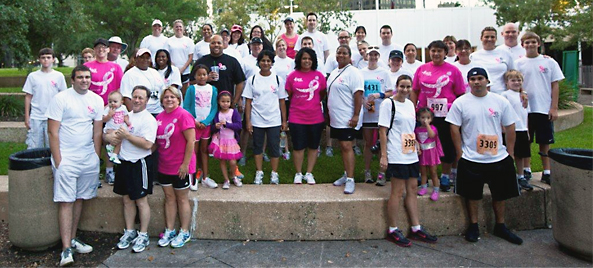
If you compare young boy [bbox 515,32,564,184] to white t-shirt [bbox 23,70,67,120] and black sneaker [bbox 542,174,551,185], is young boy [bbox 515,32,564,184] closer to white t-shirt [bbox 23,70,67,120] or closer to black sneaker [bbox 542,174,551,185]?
black sneaker [bbox 542,174,551,185]

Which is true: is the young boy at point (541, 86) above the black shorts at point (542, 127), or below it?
above

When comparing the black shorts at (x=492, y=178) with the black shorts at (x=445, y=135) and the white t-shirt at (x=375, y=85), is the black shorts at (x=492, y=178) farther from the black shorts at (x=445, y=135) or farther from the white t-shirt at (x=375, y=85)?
the white t-shirt at (x=375, y=85)

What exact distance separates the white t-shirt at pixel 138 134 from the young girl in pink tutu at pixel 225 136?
1162mm

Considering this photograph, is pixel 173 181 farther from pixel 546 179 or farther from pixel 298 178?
pixel 546 179

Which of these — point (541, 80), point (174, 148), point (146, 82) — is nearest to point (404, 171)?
point (541, 80)

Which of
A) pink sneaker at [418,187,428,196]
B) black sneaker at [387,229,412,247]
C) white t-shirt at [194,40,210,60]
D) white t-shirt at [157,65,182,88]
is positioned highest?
white t-shirt at [194,40,210,60]

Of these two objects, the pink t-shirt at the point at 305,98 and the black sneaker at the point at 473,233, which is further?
the pink t-shirt at the point at 305,98

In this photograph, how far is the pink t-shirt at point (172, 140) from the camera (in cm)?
509

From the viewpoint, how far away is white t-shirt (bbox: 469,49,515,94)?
238 inches

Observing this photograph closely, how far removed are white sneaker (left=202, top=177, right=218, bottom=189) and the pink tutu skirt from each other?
313 mm

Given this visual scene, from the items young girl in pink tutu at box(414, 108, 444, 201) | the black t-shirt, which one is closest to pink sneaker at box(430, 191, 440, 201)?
young girl in pink tutu at box(414, 108, 444, 201)

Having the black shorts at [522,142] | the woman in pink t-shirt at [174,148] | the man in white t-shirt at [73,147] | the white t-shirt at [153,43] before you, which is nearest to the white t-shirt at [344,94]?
the woman in pink t-shirt at [174,148]

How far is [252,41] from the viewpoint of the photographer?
7719 mm

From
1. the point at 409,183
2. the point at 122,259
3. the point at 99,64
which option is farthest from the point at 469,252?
the point at 99,64
